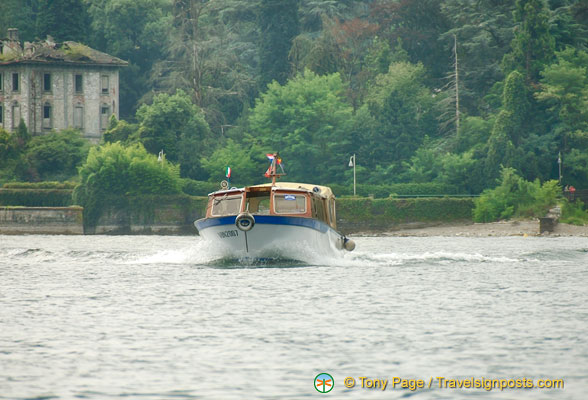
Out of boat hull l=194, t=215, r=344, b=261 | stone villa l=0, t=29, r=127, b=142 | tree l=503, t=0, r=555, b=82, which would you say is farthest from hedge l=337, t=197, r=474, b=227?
boat hull l=194, t=215, r=344, b=261

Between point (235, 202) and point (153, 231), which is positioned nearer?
point (235, 202)

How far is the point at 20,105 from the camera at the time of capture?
11881 centimetres

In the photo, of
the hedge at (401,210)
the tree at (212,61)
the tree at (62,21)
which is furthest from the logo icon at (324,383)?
the tree at (62,21)

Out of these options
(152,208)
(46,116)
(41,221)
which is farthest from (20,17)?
(152,208)

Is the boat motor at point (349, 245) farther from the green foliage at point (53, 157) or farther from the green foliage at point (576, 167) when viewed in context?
the green foliage at point (53, 157)

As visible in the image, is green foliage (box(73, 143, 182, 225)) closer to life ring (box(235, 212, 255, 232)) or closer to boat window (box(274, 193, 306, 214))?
boat window (box(274, 193, 306, 214))

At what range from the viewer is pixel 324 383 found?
17.2 metres

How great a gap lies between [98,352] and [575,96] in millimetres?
86763

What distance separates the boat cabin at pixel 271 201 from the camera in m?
39.9

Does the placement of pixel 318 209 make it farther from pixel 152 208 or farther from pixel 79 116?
pixel 79 116

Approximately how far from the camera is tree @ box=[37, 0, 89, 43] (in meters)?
127

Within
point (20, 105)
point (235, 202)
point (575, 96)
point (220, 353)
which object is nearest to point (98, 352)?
point (220, 353)

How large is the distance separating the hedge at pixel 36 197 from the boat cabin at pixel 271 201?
206 feet

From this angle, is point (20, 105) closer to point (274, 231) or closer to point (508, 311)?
point (274, 231)
